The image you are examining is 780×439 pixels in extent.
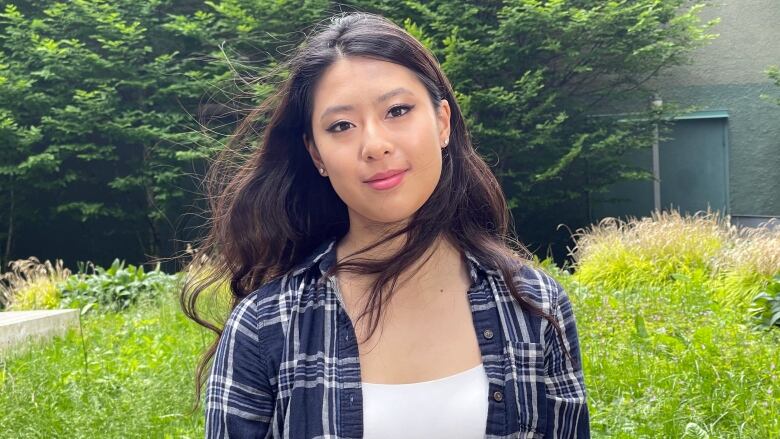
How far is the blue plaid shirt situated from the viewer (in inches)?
62.2

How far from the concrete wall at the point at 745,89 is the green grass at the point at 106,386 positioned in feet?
32.5

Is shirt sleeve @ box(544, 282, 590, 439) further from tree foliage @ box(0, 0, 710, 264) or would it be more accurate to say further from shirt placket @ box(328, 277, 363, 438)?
tree foliage @ box(0, 0, 710, 264)

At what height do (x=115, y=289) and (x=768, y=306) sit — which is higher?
(x=768, y=306)

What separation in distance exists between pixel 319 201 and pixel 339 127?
286 mm

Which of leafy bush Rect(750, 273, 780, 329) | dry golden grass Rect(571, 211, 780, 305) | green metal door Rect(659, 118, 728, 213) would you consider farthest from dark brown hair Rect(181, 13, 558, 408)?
green metal door Rect(659, 118, 728, 213)

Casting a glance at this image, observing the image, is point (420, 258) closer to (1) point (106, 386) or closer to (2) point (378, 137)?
(2) point (378, 137)

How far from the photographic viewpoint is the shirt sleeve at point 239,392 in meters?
1.59

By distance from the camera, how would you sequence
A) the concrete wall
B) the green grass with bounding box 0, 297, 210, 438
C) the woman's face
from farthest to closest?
1. the concrete wall
2. the green grass with bounding box 0, 297, 210, 438
3. the woman's face

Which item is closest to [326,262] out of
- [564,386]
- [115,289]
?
[564,386]

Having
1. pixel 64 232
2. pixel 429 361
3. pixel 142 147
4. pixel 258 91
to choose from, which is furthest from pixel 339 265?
pixel 64 232

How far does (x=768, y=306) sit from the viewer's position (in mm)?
5250

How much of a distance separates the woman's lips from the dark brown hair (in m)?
0.16

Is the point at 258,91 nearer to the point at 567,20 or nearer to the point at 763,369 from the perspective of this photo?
the point at 763,369

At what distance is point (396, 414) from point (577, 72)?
11388mm
